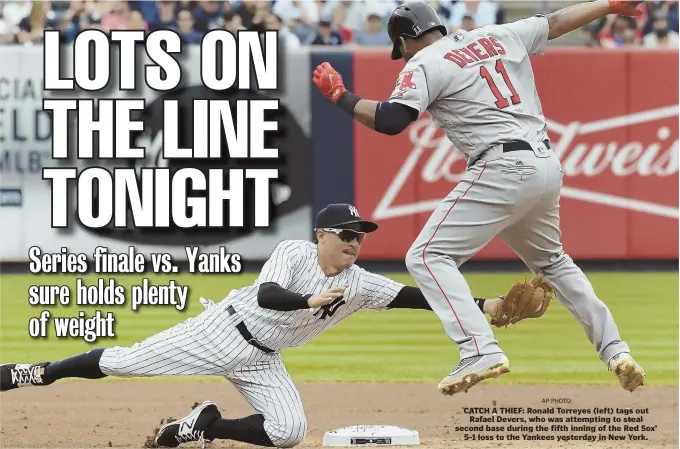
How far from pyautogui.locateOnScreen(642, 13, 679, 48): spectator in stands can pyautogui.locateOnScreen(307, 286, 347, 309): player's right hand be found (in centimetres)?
992

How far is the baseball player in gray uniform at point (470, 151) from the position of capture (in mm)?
4699

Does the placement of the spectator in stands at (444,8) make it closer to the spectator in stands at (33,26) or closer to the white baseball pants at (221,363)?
the spectator in stands at (33,26)

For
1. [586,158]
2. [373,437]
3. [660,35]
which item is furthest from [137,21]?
[373,437]

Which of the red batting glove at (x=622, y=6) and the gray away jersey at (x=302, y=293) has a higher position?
the red batting glove at (x=622, y=6)

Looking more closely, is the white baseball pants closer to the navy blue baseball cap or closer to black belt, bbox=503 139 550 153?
the navy blue baseball cap

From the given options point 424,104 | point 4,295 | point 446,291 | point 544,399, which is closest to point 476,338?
point 446,291

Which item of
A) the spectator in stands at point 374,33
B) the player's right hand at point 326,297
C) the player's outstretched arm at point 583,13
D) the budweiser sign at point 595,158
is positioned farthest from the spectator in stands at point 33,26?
the player's right hand at point 326,297

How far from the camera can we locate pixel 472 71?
4.82 metres

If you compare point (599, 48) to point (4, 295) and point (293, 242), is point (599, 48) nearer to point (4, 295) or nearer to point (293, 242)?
point (4, 295)

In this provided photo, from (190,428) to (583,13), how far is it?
2791mm

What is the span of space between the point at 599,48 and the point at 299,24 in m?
3.59

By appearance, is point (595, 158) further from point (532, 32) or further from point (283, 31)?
point (532, 32)

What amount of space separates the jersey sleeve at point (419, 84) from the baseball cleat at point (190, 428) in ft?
5.99

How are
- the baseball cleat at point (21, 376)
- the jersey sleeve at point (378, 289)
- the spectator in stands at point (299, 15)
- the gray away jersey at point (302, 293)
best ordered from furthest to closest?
the spectator in stands at point (299, 15)
the baseball cleat at point (21, 376)
the jersey sleeve at point (378, 289)
the gray away jersey at point (302, 293)
